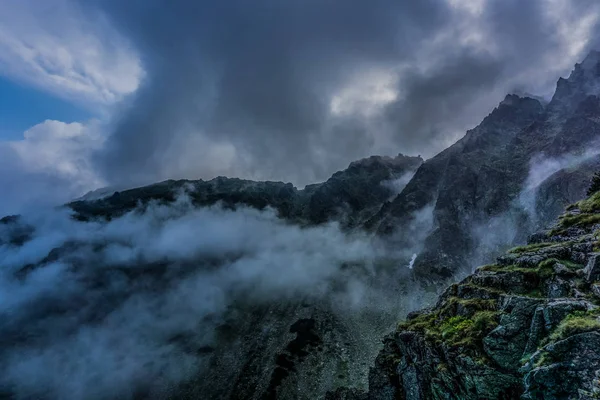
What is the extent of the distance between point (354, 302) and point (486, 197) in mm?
93526

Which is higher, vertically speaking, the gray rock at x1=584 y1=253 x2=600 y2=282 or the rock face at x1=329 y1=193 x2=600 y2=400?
the gray rock at x1=584 y1=253 x2=600 y2=282

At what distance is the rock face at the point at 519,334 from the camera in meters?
20.2

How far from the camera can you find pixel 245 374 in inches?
4284

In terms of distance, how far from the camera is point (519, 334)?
27.8 meters

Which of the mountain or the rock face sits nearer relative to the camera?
the rock face

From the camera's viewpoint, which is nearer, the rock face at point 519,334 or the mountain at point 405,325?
the rock face at point 519,334

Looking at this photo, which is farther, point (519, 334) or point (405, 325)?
point (405, 325)

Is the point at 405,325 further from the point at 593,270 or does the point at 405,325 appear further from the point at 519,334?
the point at 593,270

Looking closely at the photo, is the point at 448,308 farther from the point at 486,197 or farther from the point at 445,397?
the point at 486,197

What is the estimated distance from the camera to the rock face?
20188 millimetres

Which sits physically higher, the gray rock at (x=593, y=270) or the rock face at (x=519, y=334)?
the gray rock at (x=593, y=270)

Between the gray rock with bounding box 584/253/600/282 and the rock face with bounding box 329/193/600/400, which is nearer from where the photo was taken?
the rock face with bounding box 329/193/600/400

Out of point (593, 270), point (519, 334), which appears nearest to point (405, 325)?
point (519, 334)

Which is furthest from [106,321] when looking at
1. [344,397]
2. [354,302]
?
[344,397]
